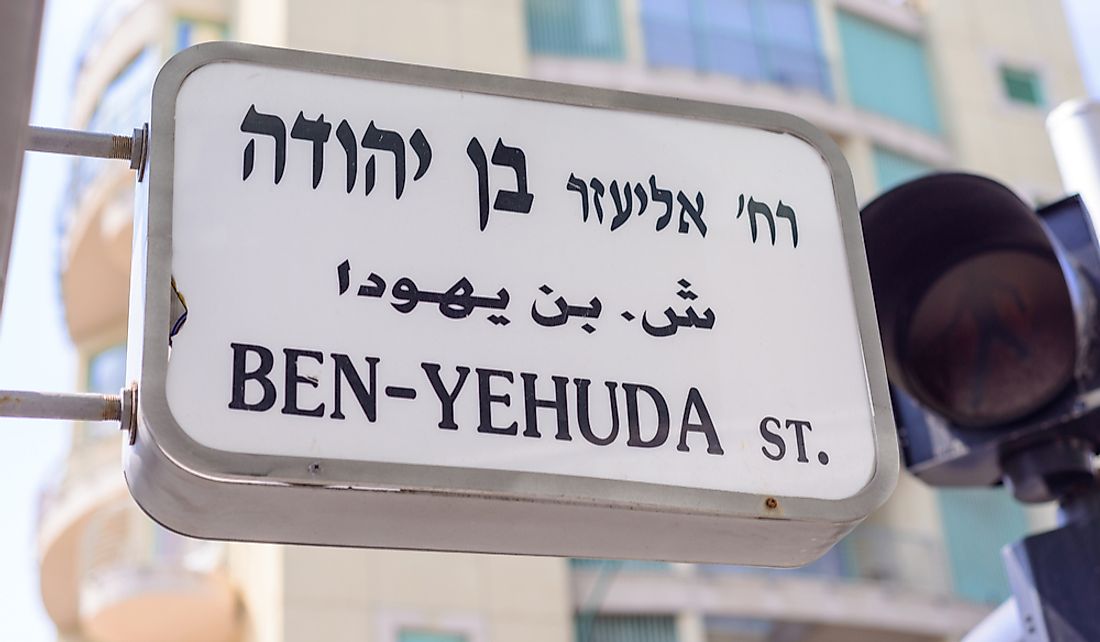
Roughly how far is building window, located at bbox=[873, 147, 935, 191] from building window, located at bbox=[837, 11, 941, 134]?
0.60 m

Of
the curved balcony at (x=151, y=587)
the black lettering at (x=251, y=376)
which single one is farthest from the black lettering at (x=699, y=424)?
the curved balcony at (x=151, y=587)

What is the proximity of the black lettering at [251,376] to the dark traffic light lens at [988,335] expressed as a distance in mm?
1738

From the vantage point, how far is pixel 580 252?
218 centimetres

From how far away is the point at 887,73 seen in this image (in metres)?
19.5

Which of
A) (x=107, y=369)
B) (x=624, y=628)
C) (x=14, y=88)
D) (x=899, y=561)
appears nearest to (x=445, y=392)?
(x=14, y=88)

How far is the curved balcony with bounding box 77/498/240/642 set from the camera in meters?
15.4

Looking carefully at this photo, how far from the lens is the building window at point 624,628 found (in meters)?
14.7

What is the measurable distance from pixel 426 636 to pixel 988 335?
37.7 feet

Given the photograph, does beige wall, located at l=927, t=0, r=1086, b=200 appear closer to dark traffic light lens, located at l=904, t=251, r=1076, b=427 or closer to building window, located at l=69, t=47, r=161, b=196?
building window, located at l=69, t=47, r=161, b=196

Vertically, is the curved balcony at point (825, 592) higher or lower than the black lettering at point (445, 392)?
Answer: higher

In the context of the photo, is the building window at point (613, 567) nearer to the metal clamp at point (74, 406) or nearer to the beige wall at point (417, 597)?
the beige wall at point (417, 597)

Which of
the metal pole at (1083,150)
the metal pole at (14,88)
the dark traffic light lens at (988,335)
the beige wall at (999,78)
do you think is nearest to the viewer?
the metal pole at (14,88)

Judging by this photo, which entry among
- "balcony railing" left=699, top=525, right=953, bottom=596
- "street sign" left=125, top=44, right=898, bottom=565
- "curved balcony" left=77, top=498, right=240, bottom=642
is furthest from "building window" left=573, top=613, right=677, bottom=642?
"street sign" left=125, top=44, right=898, bottom=565

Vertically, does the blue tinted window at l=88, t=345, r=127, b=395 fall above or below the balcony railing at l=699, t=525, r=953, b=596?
above
